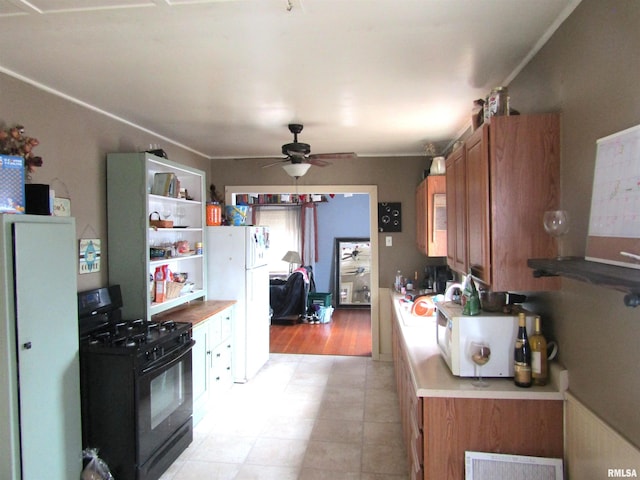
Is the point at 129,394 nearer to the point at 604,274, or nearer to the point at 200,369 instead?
the point at 200,369

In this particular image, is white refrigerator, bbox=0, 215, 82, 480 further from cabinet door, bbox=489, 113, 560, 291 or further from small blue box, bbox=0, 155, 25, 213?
cabinet door, bbox=489, 113, 560, 291

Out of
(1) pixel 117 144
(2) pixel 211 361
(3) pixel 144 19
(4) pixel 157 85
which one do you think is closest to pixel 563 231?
(3) pixel 144 19

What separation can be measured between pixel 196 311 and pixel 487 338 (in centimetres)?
253

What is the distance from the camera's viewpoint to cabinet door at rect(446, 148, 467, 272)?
88.7 inches

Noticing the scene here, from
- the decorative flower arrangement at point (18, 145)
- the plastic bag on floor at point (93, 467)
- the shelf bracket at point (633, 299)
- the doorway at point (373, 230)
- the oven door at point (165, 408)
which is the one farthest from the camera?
the doorway at point (373, 230)

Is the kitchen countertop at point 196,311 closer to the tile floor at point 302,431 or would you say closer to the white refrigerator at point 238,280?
the white refrigerator at point 238,280

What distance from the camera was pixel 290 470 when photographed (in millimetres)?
2555

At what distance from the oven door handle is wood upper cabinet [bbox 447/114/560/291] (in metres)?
2.00

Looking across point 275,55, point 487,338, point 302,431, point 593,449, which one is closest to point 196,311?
point 302,431

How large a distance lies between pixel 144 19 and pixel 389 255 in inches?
142

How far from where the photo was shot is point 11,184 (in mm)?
1927

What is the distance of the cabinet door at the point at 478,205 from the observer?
1795 millimetres

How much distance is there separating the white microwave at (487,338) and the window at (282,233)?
6215mm

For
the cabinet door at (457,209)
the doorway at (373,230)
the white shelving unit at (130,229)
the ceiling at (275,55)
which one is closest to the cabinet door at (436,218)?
the ceiling at (275,55)
